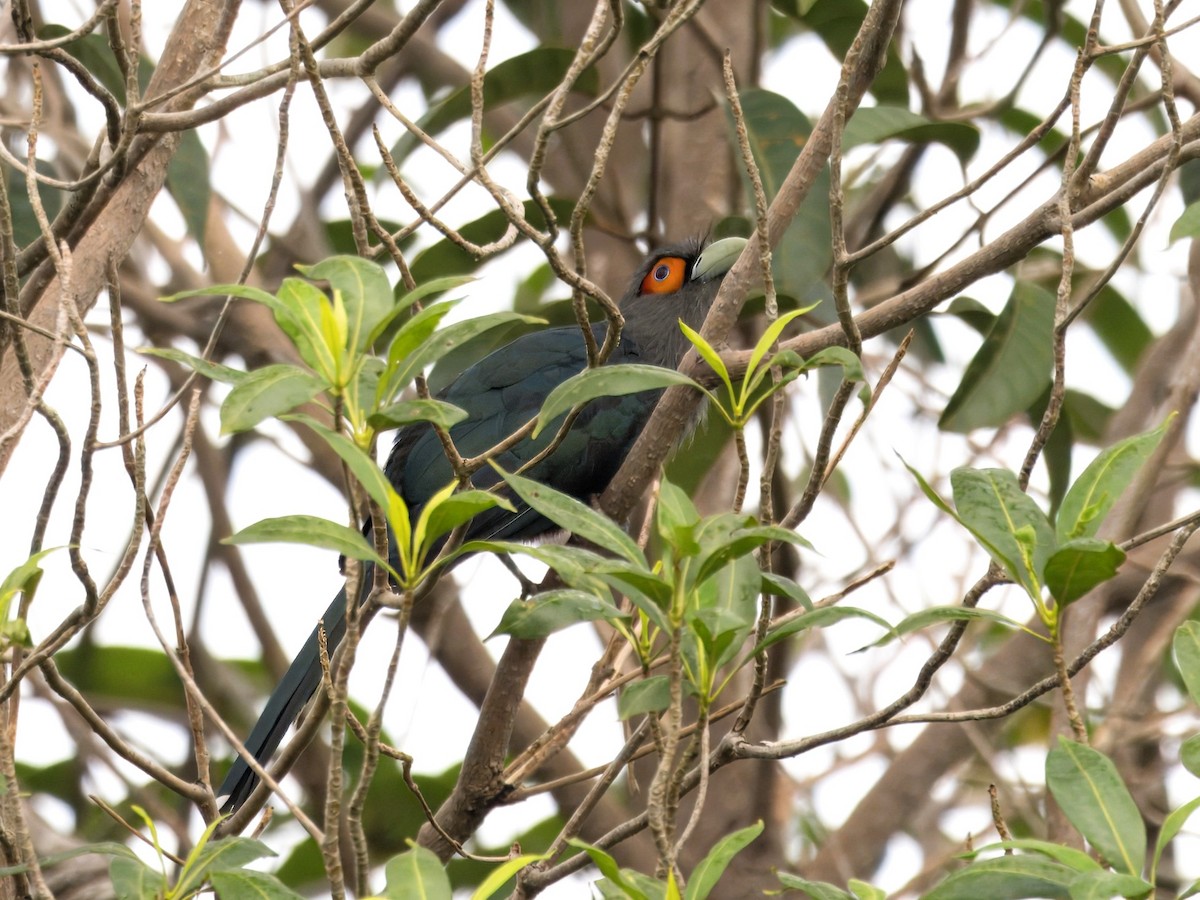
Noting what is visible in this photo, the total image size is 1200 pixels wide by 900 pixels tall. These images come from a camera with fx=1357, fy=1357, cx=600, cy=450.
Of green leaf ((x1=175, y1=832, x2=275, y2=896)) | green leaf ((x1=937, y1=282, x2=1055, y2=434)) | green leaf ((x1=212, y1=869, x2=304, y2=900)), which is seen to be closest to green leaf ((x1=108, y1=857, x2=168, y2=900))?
green leaf ((x1=175, y1=832, x2=275, y2=896))

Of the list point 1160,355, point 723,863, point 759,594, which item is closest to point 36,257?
point 759,594

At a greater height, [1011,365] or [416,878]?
[1011,365]

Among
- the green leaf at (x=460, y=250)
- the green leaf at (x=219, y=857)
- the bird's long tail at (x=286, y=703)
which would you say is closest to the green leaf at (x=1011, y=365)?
the green leaf at (x=460, y=250)

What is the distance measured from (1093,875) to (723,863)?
1.36 feet

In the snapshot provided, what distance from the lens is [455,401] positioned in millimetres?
4539

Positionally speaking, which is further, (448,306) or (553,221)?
(553,221)

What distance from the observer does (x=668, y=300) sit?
16.1ft

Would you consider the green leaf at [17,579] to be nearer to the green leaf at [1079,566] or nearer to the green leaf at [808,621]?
the green leaf at [808,621]

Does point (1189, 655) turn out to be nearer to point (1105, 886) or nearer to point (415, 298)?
point (1105, 886)

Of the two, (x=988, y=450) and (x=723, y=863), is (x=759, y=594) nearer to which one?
(x=723, y=863)

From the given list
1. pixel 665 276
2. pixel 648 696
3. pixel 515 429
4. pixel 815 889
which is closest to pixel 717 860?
pixel 815 889

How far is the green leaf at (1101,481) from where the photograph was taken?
1.69 m

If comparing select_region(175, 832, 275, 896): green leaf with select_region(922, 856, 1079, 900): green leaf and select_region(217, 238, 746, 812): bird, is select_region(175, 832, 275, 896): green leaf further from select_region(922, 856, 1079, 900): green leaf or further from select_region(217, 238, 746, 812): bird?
select_region(217, 238, 746, 812): bird

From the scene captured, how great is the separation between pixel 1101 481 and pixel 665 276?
3251mm
